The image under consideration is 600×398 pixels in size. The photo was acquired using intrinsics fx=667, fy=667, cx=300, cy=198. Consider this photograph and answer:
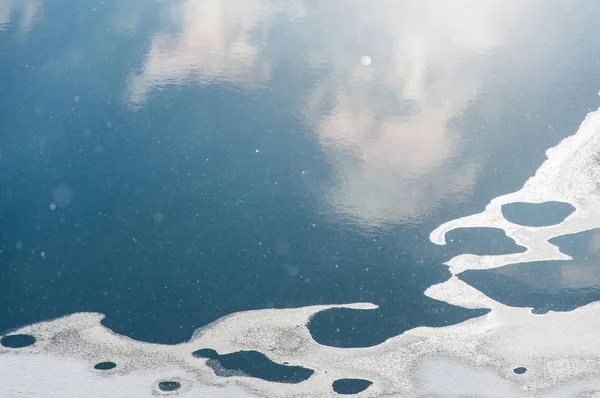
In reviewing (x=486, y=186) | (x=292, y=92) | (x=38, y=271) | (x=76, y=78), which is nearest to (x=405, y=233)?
(x=486, y=186)

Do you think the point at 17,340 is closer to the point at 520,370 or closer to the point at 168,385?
the point at 168,385

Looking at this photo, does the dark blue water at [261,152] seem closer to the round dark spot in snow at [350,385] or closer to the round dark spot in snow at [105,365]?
the round dark spot in snow at [105,365]

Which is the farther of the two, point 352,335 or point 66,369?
point 352,335

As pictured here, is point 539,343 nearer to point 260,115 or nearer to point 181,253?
point 181,253

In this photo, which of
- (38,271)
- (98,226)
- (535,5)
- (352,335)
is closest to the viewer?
(352,335)

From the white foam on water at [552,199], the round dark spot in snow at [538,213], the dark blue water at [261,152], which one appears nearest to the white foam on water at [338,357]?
the dark blue water at [261,152]

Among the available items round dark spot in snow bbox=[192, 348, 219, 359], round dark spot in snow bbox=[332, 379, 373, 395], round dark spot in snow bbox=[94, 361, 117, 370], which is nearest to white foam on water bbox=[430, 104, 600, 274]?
round dark spot in snow bbox=[332, 379, 373, 395]
